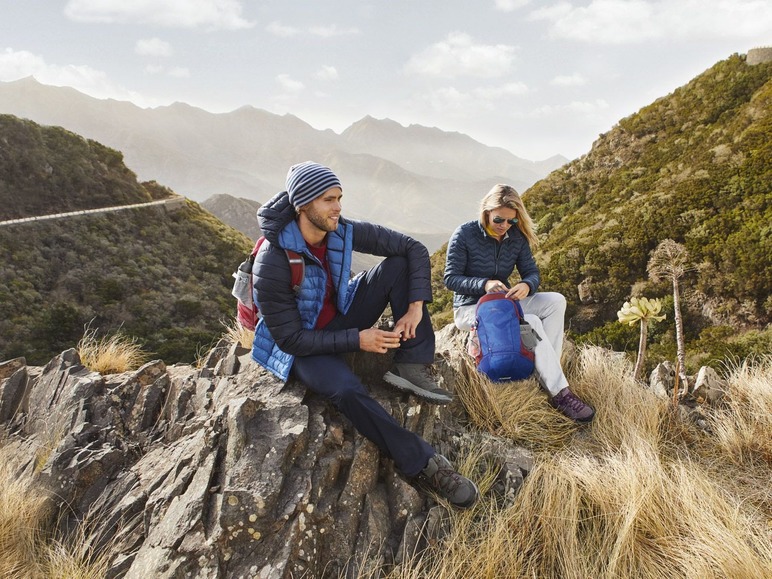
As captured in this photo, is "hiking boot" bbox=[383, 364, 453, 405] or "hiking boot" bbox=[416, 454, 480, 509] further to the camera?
"hiking boot" bbox=[383, 364, 453, 405]

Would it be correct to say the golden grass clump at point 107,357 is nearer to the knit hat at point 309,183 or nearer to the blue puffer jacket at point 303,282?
the blue puffer jacket at point 303,282

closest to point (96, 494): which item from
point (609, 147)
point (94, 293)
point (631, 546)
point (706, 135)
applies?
point (631, 546)

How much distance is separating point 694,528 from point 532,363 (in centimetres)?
165

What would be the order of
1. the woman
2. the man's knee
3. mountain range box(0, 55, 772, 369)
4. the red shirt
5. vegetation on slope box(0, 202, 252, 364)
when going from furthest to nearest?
vegetation on slope box(0, 202, 252, 364) → mountain range box(0, 55, 772, 369) → the woman → the man's knee → the red shirt

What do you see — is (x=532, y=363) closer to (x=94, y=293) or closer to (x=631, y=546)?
(x=631, y=546)

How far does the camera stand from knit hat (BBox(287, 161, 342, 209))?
294 centimetres

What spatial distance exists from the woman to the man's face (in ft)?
5.74

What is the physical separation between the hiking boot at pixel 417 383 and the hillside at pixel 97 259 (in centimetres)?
1580

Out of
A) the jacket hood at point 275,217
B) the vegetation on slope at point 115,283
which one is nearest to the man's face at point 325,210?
the jacket hood at point 275,217

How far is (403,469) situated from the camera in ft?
9.16

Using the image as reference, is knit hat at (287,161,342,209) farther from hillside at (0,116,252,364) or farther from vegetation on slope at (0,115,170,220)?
vegetation on slope at (0,115,170,220)

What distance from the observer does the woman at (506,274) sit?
3984 mm

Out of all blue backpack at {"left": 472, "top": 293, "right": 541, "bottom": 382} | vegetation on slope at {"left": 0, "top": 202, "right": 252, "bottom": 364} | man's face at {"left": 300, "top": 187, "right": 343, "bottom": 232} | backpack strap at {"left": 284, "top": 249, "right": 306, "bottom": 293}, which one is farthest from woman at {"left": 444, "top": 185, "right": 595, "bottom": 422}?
vegetation on slope at {"left": 0, "top": 202, "right": 252, "bottom": 364}

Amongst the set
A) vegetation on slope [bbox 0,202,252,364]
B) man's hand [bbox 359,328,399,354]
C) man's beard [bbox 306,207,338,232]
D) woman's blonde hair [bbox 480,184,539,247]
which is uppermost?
woman's blonde hair [bbox 480,184,539,247]
